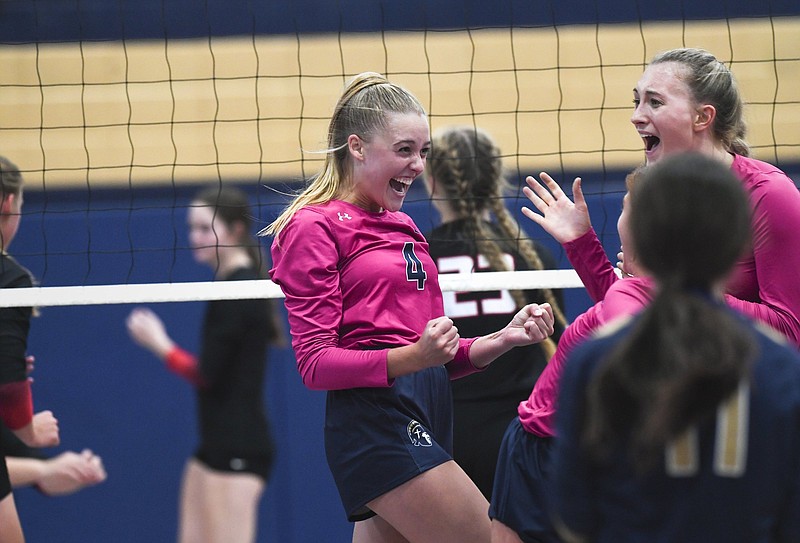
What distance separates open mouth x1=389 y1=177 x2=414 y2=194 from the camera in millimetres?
2783

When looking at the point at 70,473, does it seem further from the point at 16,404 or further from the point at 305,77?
the point at 305,77

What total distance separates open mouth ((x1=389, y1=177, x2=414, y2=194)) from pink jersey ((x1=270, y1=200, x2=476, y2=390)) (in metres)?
0.08

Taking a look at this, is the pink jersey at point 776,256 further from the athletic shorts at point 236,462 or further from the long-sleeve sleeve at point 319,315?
the athletic shorts at point 236,462

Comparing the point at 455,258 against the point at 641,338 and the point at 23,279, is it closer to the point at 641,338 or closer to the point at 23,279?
the point at 23,279

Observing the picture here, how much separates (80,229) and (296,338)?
2.75m

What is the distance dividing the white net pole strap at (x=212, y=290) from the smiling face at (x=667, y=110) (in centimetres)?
83

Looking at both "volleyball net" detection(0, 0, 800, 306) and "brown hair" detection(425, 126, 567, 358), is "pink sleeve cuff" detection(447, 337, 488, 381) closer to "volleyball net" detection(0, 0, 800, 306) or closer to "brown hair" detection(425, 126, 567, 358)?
"brown hair" detection(425, 126, 567, 358)

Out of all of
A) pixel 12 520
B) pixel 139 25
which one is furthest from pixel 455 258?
pixel 139 25

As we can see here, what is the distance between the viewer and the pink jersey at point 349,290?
2.53 meters

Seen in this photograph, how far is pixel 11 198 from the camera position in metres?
3.98

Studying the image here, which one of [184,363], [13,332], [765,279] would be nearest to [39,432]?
[13,332]

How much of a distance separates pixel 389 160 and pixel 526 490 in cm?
90

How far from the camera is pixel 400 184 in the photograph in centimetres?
280

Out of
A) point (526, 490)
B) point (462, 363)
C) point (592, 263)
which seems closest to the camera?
point (526, 490)
